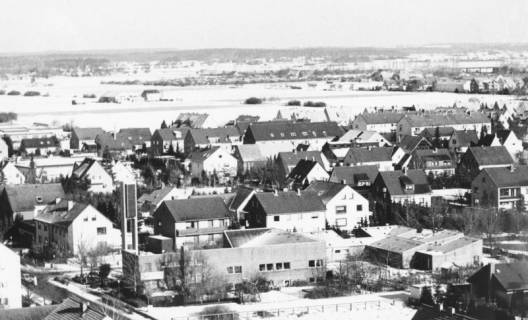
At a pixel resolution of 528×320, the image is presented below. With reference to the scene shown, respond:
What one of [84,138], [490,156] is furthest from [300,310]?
[84,138]

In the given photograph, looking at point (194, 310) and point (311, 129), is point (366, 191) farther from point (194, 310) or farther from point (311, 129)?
point (311, 129)

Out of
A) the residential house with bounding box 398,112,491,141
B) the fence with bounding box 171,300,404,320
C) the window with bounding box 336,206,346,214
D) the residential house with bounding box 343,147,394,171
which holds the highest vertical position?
the residential house with bounding box 398,112,491,141

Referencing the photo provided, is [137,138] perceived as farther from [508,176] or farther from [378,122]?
[508,176]

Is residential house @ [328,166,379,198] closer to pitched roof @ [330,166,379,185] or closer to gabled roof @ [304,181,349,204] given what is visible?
pitched roof @ [330,166,379,185]

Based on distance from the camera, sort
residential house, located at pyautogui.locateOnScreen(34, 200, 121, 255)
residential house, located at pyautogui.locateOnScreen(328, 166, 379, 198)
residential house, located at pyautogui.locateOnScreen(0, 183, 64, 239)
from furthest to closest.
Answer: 1. residential house, located at pyautogui.locateOnScreen(328, 166, 379, 198)
2. residential house, located at pyautogui.locateOnScreen(0, 183, 64, 239)
3. residential house, located at pyautogui.locateOnScreen(34, 200, 121, 255)

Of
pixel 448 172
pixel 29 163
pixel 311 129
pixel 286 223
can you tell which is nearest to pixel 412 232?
pixel 286 223

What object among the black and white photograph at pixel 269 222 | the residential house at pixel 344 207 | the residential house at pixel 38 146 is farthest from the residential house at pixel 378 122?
the residential house at pixel 344 207

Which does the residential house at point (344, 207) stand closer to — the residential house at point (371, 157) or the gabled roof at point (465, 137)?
the residential house at point (371, 157)

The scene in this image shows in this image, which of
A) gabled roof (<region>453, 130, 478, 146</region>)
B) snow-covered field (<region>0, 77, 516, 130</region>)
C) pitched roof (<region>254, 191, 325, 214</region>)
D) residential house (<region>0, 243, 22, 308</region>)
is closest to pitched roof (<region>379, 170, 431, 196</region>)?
pitched roof (<region>254, 191, 325, 214</region>)
